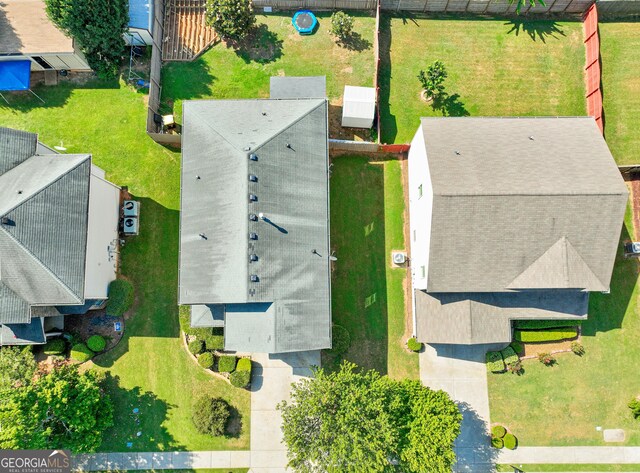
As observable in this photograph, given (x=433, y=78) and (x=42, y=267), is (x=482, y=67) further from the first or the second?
(x=42, y=267)

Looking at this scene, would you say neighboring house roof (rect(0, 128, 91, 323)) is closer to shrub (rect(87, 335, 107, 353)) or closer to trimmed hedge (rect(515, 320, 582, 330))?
shrub (rect(87, 335, 107, 353))

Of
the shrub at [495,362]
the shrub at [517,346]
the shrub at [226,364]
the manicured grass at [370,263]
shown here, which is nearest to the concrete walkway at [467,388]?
the shrub at [495,362]

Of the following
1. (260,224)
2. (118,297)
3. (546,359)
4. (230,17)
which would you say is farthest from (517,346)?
(230,17)

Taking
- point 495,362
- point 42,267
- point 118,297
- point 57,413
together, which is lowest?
point 57,413

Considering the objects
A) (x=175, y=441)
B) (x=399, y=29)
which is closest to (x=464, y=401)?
(x=175, y=441)

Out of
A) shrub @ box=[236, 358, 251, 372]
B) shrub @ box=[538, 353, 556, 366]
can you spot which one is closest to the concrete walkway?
shrub @ box=[538, 353, 556, 366]

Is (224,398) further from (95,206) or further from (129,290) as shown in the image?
(95,206)
